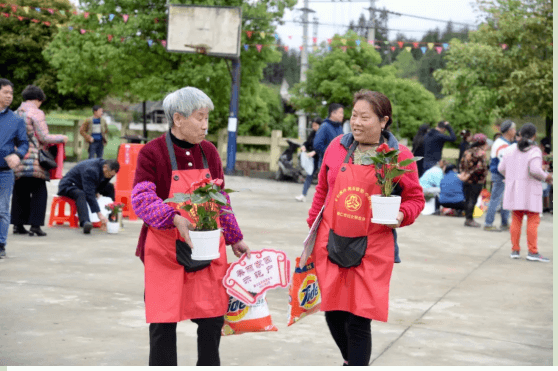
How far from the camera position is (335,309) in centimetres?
363

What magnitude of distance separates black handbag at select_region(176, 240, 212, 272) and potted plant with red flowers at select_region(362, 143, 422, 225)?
0.80 m

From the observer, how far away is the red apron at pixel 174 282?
10.7ft

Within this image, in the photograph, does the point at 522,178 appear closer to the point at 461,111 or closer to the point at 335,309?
the point at 335,309

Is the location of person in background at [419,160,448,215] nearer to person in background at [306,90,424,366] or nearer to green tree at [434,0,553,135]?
green tree at [434,0,553,135]

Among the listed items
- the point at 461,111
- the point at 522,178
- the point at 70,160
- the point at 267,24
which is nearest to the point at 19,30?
the point at 70,160

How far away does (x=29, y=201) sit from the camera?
848cm

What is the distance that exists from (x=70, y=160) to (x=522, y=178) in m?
18.9

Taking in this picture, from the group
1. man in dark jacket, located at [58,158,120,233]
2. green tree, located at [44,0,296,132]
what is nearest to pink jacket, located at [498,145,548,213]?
man in dark jacket, located at [58,158,120,233]

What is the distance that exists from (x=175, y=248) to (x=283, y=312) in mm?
2507

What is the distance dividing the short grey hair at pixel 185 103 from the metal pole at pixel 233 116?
60.7ft

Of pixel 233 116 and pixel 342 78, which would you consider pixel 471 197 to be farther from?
pixel 342 78

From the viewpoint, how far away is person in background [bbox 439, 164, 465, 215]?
41.2 feet

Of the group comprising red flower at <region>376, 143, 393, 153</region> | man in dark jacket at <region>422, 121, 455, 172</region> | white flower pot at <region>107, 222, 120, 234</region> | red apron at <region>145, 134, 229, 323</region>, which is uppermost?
man in dark jacket at <region>422, 121, 455, 172</region>

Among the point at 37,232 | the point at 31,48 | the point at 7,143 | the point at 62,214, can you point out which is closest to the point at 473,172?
the point at 62,214
